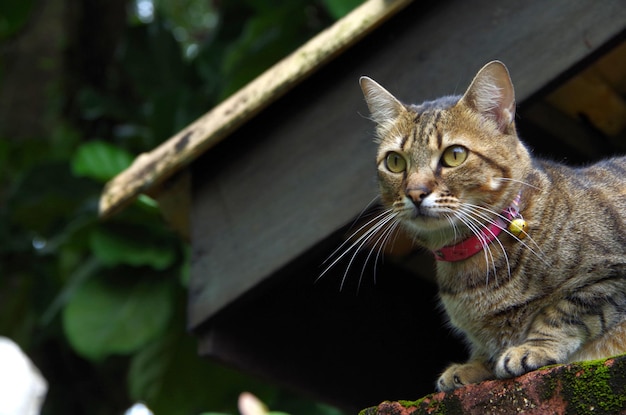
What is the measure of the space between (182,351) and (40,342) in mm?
1368

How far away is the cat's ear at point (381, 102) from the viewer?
263 cm

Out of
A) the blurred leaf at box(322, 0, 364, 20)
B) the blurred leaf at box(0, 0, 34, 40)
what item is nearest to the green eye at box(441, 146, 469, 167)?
the blurred leaf at box(322, 0, 364, 20)

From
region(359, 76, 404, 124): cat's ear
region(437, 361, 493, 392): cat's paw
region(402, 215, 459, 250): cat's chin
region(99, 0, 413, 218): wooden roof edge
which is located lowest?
region(437, 361, 493, 392): cat's paw

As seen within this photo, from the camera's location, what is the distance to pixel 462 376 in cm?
233

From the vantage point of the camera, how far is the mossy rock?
5.56ft

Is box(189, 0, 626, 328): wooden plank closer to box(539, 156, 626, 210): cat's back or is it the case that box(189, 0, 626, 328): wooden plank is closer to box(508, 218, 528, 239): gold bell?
box(539, 156, 626, 210): cat's back

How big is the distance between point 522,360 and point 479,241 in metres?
0.42

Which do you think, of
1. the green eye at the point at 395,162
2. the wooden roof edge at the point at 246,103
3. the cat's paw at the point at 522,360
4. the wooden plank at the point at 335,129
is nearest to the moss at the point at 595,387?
the cat's paw at the point at 522,360

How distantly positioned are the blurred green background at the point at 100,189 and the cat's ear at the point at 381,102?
1.60 metres

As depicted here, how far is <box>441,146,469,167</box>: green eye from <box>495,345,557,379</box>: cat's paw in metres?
0.51

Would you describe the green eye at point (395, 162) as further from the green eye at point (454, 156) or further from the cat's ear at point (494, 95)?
the cat's ear at point (494, 95)

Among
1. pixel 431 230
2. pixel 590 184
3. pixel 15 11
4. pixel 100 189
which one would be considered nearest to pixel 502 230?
pixel 431 230

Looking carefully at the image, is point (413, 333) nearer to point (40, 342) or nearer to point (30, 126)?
point (40, 342)

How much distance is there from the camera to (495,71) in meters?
2.41
